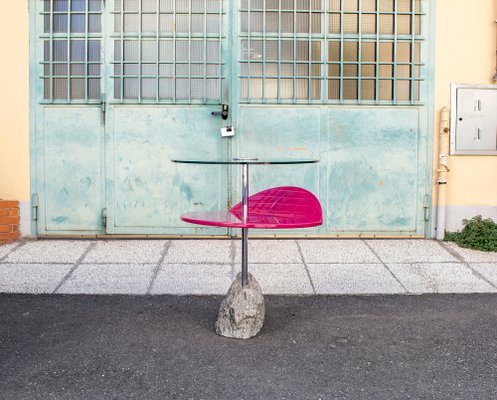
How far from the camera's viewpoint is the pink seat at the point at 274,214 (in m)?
4.18

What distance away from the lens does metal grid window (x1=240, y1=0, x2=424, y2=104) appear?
741cm

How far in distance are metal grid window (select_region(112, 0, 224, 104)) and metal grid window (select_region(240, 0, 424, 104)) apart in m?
0.36

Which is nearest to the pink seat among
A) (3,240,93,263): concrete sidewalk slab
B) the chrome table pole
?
the chrome table pole

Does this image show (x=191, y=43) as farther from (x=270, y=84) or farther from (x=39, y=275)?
(x=39, y=275)

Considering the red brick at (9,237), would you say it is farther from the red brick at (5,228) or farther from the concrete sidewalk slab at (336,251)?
the concrete sidewalk slab at (336,251)

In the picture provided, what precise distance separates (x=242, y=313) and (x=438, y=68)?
4339 mm

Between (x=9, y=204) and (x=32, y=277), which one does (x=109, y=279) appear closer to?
(x=32, y=277)

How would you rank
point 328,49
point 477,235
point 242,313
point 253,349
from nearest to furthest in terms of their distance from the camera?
point 253,349 < point 242,313 < point 477,235 < point 328,49

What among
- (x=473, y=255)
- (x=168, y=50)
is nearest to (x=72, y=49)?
(x=168, y=50)

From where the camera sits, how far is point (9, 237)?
7453 millimetres

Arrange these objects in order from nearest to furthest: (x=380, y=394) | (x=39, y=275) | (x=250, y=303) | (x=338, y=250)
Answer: (x=380, y=394) → (x=250, y=303) → (x=39, y=275) → (x=338, y=250)

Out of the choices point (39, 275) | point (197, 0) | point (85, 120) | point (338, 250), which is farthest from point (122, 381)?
point (197, 0)

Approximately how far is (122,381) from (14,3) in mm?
5142

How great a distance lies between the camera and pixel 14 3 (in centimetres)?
740
